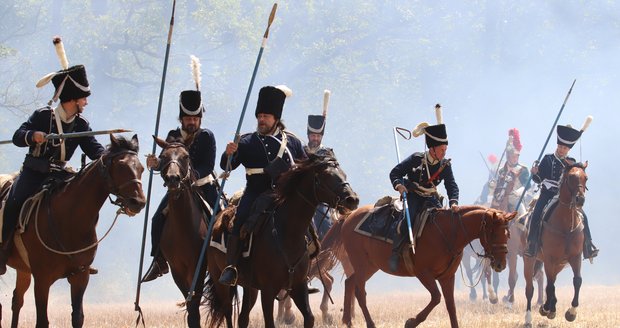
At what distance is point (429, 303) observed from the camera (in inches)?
449

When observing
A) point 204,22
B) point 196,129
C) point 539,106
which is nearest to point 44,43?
point 204,22

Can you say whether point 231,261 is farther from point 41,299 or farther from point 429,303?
point 429,303

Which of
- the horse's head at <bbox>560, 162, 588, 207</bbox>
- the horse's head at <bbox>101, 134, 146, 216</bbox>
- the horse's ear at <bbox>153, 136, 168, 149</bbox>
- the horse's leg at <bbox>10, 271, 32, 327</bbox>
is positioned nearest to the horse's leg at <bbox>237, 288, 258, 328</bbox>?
the horse's ear at <bbox>153, 136, 168, 149</bbox>

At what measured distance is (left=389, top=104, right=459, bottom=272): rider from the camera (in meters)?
12.0

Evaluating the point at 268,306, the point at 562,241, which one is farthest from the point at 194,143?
the point at 562,241

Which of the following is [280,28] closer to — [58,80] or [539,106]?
[539,106]

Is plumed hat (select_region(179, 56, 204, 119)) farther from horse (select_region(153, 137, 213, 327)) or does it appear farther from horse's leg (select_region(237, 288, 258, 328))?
horse's leg (select_region(237, 288, 258, 328))

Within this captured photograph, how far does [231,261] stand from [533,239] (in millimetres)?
7564

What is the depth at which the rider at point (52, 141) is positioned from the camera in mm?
9406

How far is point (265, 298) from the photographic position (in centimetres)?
885

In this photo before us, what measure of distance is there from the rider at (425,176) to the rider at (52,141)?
13.7 feet

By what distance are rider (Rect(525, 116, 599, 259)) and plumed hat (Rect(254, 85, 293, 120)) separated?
6941 mm

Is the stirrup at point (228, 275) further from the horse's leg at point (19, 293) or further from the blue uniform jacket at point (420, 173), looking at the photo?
the blue uniform jacket at point (420, 173)

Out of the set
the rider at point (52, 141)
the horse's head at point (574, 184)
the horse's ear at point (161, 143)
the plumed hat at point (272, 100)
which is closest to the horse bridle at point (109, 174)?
the horse's ear at point (161, 143)
